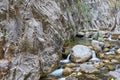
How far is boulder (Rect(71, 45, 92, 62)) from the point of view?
16.0 feet

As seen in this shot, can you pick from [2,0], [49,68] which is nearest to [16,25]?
[2,0]

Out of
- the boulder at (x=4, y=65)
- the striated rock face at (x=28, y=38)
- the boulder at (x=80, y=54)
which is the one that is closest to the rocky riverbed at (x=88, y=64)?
the boulder at (x=80, y=54)

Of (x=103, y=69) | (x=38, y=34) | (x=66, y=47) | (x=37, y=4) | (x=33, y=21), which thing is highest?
(x=37, y=4)

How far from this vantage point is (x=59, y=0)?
6453 mm

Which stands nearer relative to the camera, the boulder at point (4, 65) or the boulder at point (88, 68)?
the boulder at point (4, 65)

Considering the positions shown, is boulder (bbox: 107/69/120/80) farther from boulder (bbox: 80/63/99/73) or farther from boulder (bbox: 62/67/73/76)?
boulder (bbox: 62/67/73/76)

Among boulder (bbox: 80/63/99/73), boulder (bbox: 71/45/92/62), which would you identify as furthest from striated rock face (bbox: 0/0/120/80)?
boulder (bbox: 80/63/99/73)

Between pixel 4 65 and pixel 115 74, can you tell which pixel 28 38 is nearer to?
pixel 4 65

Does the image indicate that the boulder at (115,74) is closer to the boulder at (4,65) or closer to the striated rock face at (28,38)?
the striated rock face at (28,38)

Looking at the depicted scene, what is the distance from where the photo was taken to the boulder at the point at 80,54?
16.0 feet

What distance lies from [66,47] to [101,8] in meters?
10.7

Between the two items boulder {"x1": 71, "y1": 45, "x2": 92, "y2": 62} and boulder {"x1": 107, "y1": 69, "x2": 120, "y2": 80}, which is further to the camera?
boulder {"x1": 71, "y1": 45, "x2": 92, "y2": 62}

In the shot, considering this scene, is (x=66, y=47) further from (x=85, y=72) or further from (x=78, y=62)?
(x=85, y=72)

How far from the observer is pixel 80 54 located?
495cm
